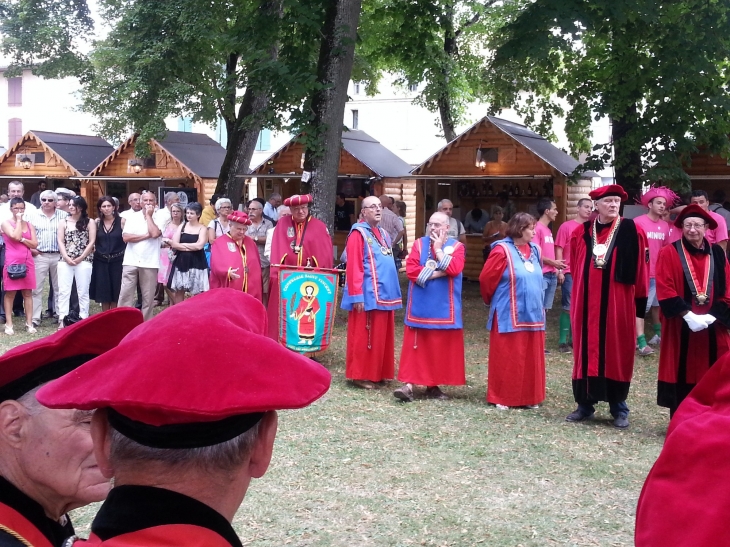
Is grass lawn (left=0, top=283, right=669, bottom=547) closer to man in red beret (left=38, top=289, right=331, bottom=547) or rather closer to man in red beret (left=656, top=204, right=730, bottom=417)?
man in red beret (left=656, top=204, right=730, bottom=417)

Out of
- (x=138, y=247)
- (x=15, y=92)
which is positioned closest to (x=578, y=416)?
(x=138, y=247)

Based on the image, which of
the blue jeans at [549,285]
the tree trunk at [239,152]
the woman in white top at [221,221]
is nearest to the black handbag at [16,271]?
the woman in white top at [221,221]

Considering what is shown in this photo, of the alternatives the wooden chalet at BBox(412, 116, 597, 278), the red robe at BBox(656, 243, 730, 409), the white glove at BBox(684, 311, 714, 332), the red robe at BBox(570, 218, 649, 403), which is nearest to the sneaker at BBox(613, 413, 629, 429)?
the red robe at BBox(570, 218, 649, 403)

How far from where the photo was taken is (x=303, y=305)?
929cm

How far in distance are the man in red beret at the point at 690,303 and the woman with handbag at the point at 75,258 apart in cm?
752

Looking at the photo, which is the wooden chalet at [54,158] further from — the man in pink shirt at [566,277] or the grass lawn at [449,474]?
the grass lawn at [449,474]

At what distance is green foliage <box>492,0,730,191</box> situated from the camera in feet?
38.5

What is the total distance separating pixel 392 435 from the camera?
22.4ft

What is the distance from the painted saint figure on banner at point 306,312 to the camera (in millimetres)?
9281

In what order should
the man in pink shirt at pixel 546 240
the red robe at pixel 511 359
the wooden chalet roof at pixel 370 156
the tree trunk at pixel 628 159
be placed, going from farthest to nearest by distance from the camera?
1. the wooden chalet roof at pixel 370 156
2. the tree trunk at pixel 628 159
3. the man in pink shirt at pixel 546 240
4. the red robe at pixel 511 359

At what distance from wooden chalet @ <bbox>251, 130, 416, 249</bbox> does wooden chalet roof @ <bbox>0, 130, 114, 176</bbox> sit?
8425 millimetres

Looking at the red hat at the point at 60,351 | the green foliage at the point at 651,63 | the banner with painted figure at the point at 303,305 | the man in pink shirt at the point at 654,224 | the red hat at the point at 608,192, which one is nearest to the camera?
the red hat at the point at 60,351

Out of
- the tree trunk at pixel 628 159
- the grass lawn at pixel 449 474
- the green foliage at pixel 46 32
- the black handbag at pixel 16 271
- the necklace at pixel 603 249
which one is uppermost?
the green foliage at pixel 46 32

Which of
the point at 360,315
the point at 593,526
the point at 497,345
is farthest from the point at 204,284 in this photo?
the point at 593,526
